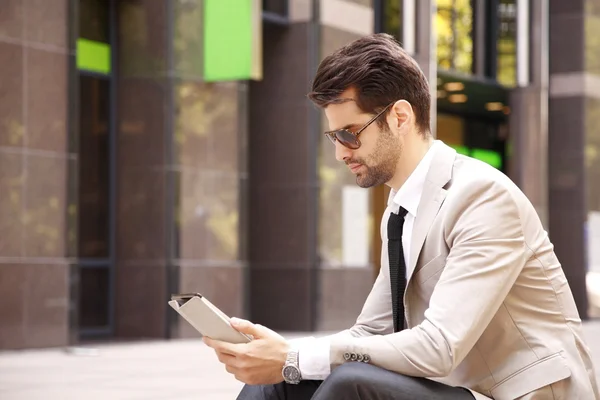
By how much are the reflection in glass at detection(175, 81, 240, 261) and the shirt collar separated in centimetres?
1209

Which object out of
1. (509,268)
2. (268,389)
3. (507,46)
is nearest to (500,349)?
(509,268)

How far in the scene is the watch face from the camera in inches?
121

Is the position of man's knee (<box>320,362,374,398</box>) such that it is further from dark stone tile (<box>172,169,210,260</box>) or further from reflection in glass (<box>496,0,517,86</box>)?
reflection in glass (<box>496,0,517,86</box>)

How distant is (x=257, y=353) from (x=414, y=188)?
0.65 meters

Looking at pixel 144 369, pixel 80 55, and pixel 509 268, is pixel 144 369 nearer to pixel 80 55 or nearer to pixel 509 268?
pixel 80 55

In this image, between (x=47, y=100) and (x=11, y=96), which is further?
(x=47, y=100)

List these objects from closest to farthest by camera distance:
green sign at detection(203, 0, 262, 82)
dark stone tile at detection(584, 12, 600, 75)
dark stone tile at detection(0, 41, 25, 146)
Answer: dark stone tile at detection(0, 41, 25, 146) → green sign at detection(203, 0, 262, 82) → dark stone tile at detection(584, 12, 600, 75)

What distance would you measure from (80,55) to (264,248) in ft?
14.3

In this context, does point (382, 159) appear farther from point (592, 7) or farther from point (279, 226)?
point (592, 7)

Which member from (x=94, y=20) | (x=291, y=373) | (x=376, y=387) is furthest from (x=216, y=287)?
(x=376, y=387)

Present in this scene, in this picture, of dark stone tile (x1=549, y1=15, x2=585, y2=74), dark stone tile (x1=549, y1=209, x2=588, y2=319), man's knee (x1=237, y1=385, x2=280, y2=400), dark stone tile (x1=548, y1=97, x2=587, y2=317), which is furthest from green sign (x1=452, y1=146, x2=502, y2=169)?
man's knee (x1=237, y1=385, x2=280, y2=400)

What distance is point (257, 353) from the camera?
3057 mm

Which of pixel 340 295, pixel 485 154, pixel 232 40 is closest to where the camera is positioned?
pixel 232 40

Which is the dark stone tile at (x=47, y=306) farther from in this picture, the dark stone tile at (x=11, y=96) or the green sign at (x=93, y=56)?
the green sign at (x=93, y=56)
